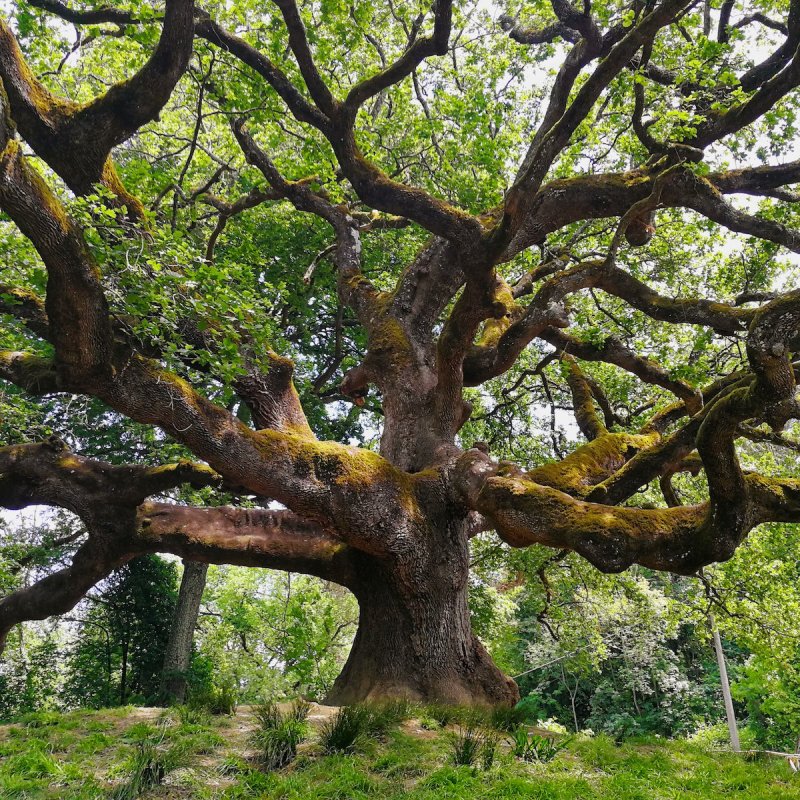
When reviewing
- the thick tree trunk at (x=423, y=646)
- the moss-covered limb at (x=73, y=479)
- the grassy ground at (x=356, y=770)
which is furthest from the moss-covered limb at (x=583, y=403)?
the moss-covered limb at (x=73, y=479)

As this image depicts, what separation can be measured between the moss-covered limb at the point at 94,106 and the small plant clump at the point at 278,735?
17.5 ft

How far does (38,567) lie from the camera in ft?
40.5

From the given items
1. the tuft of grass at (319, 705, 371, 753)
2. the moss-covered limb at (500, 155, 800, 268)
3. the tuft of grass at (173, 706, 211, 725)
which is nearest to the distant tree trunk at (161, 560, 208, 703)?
the tuft of grass at (173, 706, 211, 725)

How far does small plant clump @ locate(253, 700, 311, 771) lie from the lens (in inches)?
169

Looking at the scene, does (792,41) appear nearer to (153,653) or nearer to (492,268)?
(492,268)

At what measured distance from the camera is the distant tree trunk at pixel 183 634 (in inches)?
455

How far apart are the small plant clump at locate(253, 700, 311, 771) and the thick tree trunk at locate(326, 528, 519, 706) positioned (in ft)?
3.82

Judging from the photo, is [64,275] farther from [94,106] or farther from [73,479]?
[73,479]

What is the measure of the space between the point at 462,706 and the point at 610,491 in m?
2.61

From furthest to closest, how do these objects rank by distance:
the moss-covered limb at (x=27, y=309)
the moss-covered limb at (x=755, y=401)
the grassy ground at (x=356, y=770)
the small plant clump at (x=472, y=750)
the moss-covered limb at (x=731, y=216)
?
the moss-covered limb at (x=731, y=216)
the moss-covered limb at (x=27, y=309)
the small plant clump at (x=472, y=750)
the grassy ground at (x=356, y=770)
the moss-covered limb at (x=755, y=401)

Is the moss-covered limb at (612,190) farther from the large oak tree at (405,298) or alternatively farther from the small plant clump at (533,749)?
the small plant clump at (533,749)

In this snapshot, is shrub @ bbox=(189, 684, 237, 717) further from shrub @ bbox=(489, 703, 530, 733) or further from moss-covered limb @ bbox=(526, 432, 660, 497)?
moss-covered limb @ bbox=(526, 432, 660, 497)

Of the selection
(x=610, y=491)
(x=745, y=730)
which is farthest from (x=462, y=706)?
(x=745, y=730)

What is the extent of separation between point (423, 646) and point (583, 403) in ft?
13.3
